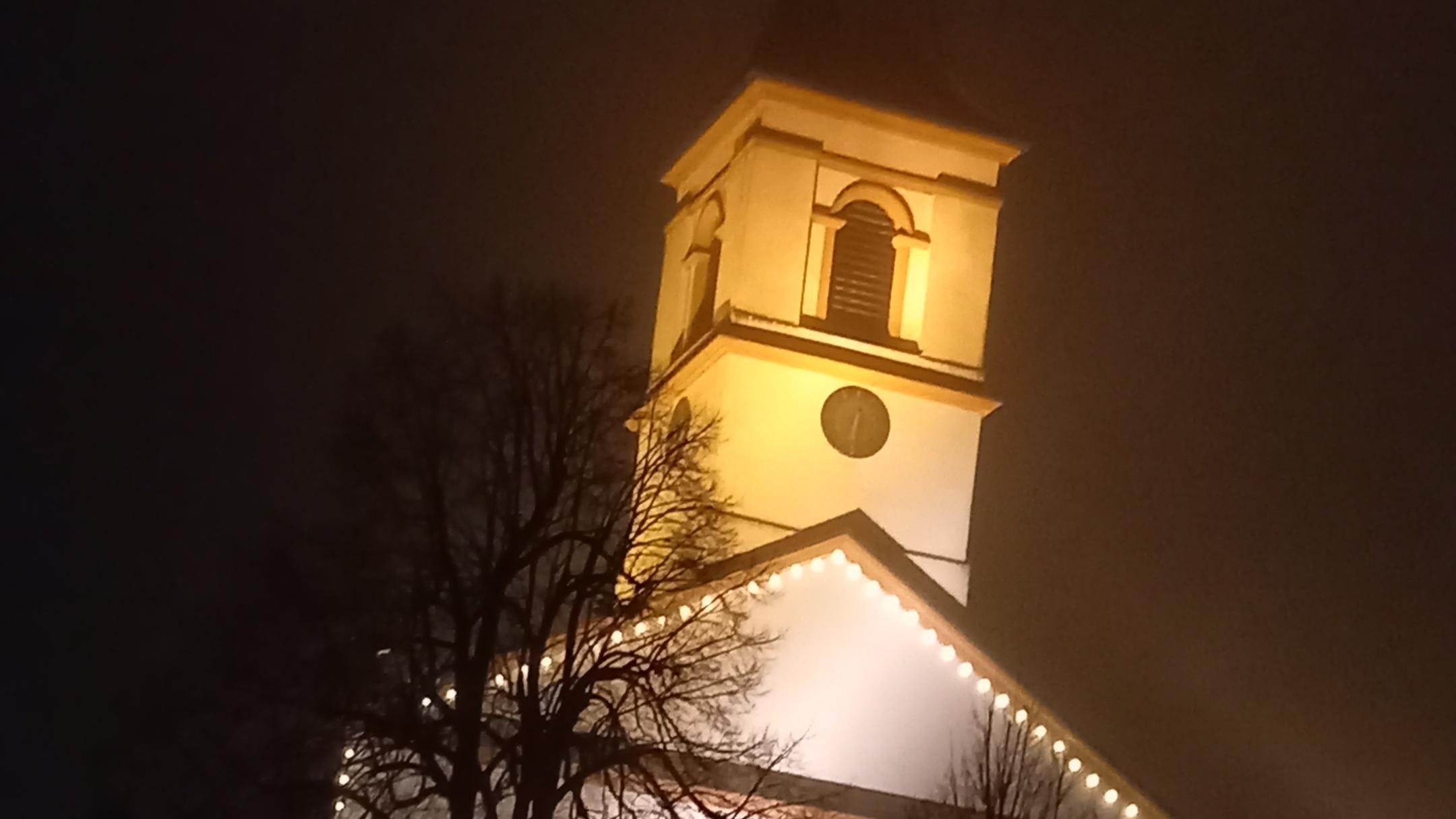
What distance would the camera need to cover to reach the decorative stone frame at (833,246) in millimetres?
35344

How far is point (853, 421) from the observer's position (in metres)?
35.1

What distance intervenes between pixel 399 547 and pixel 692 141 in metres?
16.2

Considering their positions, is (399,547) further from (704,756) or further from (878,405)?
(878,405)

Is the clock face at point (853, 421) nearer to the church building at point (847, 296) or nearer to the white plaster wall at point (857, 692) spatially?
the church building at point (847, 296)

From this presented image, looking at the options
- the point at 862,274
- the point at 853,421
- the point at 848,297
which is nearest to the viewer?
the point at 853,421

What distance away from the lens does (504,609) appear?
2294cm

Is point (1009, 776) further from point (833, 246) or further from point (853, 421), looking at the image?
point (833, 246)

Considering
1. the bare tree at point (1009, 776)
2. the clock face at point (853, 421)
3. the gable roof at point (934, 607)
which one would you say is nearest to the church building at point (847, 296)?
the clock face at point (853, 421)

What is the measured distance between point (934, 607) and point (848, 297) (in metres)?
7.77

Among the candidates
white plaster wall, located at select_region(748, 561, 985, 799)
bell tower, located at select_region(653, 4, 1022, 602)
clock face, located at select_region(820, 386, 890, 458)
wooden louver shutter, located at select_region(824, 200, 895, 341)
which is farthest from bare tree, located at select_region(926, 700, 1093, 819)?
wooden louver shutter, located at select_region(824, 200, 895, 341)

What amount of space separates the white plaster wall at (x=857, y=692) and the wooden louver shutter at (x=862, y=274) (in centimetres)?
733

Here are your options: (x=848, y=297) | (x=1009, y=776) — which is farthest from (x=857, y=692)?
(x=848, y=297)

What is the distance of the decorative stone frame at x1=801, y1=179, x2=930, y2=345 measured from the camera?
35.3m

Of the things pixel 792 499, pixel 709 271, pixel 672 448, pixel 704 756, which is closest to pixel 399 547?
pixel 672 448
